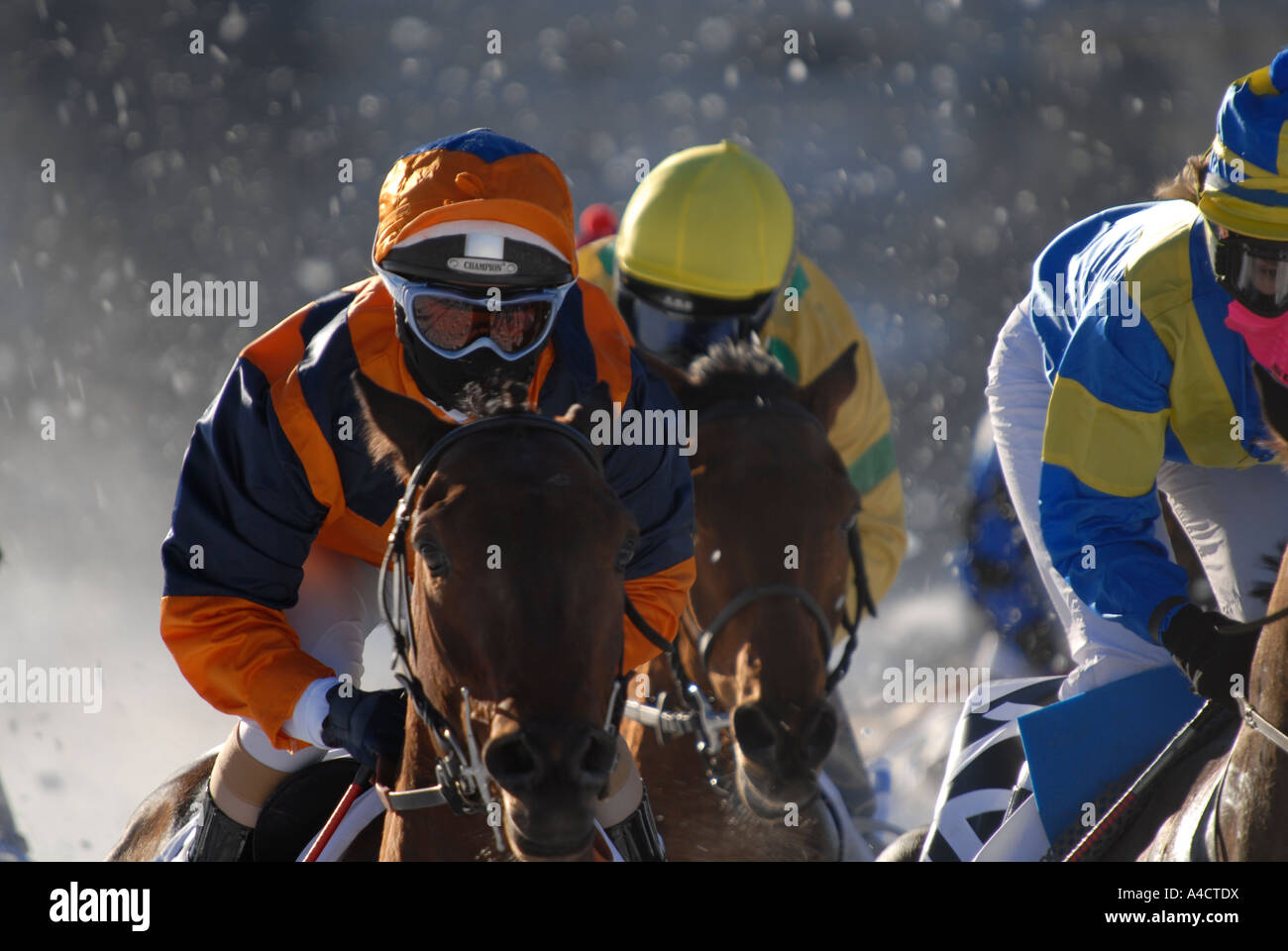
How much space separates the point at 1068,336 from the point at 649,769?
1314mm

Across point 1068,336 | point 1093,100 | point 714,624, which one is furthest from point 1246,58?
point 714,624

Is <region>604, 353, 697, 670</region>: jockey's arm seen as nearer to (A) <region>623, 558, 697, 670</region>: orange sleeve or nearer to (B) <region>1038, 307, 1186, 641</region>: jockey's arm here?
(A) <region>623, 558, 697, 670</region>: orange sleeve

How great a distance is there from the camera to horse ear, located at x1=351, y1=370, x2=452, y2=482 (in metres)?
2.01

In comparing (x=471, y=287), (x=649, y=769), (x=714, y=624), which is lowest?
(x=649, y=769)

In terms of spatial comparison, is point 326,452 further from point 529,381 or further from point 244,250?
point 244,250

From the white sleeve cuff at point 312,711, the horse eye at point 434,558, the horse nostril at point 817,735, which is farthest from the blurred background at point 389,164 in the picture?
the horse eye at point 434,558

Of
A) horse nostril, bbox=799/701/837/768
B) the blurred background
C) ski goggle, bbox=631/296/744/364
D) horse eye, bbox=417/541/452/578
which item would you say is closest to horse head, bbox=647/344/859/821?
horse nostril, bbox=799/701/837/768

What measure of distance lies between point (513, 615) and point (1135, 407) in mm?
1452

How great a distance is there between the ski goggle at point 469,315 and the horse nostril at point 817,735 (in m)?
1.04

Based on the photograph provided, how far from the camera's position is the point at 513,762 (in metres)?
1.74

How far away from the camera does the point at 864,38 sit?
9758 mm

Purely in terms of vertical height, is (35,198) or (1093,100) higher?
(1093,100)

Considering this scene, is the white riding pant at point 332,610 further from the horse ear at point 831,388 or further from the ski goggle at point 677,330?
the ski goggle at point 677,330
